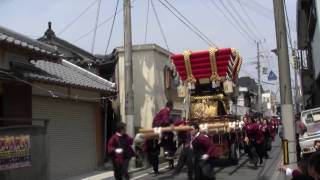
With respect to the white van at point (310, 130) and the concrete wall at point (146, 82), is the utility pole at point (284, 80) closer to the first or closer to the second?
the white van at point (310, 130)

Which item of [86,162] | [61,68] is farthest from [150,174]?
[61,68]

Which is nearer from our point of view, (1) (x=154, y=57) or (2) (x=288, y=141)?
(2) (x=288, y=141)

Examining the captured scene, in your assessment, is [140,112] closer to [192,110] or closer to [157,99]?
[157,99]

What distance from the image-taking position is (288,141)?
41.1 feet

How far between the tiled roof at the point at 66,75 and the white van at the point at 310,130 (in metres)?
7.25

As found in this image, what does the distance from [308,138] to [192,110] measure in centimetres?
430

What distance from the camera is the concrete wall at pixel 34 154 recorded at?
12.1 meters

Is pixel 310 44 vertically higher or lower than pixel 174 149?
higher

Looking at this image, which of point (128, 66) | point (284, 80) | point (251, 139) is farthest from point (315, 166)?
point (128, 66)

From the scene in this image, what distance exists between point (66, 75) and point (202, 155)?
857 cm

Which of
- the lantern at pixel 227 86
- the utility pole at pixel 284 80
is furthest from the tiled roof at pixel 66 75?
the utility pole at pixel 284 80

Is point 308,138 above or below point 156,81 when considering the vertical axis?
below

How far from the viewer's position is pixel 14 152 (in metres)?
12.0

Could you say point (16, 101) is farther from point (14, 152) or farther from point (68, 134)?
point (14, 152)
